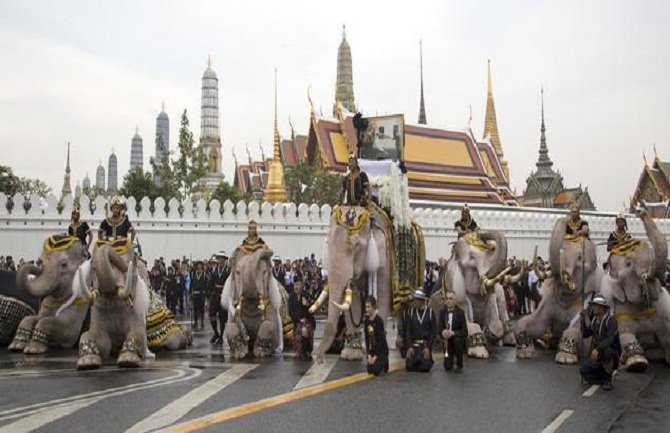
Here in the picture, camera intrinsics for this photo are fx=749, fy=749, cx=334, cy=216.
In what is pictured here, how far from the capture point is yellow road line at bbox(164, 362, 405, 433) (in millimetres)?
6457

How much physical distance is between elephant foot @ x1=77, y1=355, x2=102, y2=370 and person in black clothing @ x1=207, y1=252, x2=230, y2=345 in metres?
3.55

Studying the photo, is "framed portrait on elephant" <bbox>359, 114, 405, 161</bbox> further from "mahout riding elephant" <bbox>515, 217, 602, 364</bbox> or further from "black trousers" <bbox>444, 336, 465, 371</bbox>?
"black trousers" <bbox>444, 336, 465, 371</bbox>

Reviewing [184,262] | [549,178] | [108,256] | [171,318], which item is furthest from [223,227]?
[549,178]

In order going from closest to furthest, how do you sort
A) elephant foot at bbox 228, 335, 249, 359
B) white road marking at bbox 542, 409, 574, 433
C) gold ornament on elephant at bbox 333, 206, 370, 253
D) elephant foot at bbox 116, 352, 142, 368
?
white road marking at bbox 542, 409, 574, 433
elephant foot at bbox 116, 352, 142, 368
gold ornament on elephant at bbox 333, 206, 370, 253
elephant foot at bbox 228, 335, 249, 359

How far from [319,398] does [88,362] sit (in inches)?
135

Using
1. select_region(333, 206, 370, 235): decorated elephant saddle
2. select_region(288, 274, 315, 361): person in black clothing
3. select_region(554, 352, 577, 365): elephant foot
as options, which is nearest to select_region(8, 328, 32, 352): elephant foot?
select_region(288, 274, 315, 361): person in black clothing

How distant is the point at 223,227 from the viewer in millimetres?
25344

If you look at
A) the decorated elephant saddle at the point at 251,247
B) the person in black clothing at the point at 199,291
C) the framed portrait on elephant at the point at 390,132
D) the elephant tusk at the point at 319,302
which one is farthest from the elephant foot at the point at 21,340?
the framed portrait on elephant at the point at 390,132

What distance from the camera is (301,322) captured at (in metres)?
11.0

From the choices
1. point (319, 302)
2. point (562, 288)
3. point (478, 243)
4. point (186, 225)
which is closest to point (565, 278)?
point (562, 288)

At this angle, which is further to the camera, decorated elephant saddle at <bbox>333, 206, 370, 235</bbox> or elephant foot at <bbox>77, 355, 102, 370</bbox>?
decorated elephant saddle at <bbox>333, 206, 370, 235</bbox>

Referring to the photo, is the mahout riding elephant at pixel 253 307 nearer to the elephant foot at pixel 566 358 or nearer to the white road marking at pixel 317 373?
the white road marking at pixel 317 373

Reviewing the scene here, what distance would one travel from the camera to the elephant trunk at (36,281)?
11.2 meters

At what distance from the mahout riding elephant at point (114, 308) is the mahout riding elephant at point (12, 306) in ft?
8.74
